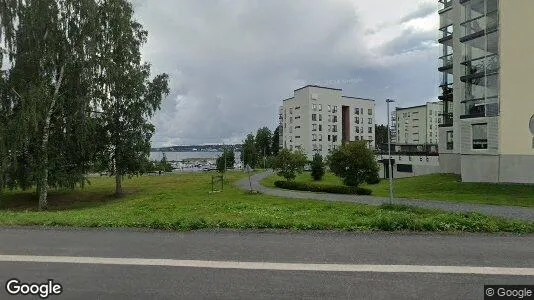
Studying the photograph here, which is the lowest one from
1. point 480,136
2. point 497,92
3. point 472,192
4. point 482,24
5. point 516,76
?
point 472,192

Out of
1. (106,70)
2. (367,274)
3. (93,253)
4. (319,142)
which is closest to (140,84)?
(106,70)

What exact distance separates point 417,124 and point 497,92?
9930 cm

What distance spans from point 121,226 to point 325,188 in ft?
94.3

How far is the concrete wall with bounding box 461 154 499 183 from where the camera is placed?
3019 centimetres

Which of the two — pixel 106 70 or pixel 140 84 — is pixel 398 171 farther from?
pixel 106 70

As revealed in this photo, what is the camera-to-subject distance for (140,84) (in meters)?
32.8

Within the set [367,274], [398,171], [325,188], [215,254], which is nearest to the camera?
[367,274]

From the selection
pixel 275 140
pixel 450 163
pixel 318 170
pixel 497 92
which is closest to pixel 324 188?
pixel 318 170

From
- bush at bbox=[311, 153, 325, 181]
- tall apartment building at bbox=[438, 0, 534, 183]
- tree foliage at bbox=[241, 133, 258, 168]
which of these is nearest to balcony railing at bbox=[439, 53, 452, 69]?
tall apartment building at bbox=[438, 0, 534, 183]

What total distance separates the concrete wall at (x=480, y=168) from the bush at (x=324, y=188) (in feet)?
27.5

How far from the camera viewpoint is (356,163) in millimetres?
35094

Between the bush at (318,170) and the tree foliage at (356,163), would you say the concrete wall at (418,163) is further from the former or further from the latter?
the tree foliage at (356,163)

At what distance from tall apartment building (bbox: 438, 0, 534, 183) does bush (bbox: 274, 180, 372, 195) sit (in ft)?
29.5

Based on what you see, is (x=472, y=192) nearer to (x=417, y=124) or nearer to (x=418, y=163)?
(x=418, y=163)
